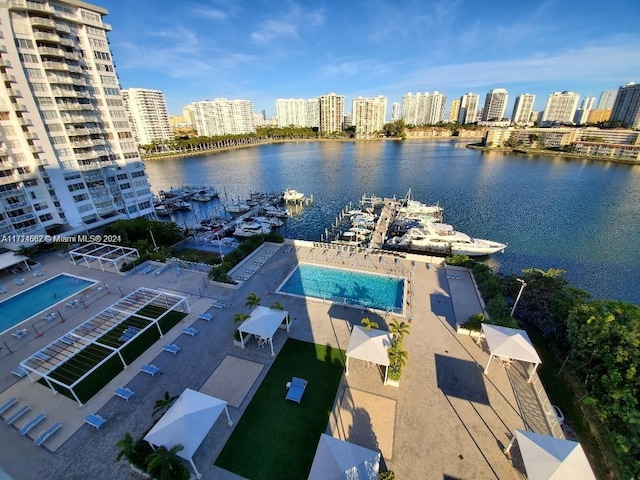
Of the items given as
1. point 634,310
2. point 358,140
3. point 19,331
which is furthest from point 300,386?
point 358,140

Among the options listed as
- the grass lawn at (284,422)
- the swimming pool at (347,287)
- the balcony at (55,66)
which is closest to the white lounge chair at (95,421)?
the grass lawn at (284,422)

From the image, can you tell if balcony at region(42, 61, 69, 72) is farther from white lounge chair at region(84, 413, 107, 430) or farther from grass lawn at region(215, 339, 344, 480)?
grass lawn at region(215, 339, 344, 480)

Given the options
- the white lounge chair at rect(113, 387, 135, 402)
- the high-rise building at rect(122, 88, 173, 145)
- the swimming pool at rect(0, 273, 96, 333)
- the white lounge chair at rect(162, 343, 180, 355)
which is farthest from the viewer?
the high-rise building at rect(122, 88, 173, 145)

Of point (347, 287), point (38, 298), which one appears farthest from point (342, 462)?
point (38, 298)

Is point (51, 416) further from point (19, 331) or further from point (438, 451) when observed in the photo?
point (438, 451)

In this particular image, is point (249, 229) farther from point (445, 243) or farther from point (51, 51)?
point (51, 51)

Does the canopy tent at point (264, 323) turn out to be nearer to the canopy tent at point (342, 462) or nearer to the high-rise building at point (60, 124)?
the canopy tent at point (342, 462)

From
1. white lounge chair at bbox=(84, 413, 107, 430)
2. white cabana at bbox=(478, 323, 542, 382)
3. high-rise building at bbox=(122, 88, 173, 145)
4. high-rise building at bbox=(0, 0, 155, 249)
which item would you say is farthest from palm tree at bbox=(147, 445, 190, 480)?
high-rise building at bbox=(122, 88, 173, 145)
